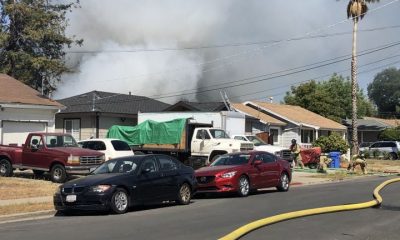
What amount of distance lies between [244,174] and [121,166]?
187 inches

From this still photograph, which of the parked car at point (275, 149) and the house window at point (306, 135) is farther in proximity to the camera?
the house window at point (306, 135)

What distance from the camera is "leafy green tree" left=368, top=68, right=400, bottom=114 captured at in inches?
4784

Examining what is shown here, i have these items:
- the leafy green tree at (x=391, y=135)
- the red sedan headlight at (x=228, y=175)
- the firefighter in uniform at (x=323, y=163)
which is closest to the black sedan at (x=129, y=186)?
the red sedan headlight at (x=228, y=175)

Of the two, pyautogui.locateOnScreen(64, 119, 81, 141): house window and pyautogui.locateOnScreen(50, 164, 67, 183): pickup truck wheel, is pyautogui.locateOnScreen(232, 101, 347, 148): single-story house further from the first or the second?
pyautogui.locateOnScreen(50, 164, 67, 183): pickup truck wheel

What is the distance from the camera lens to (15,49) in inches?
1693

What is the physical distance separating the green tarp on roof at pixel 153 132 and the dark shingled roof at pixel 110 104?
24.1 feet

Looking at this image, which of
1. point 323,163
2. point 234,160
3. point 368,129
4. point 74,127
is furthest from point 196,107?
point 368,129

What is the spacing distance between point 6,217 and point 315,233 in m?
7.11

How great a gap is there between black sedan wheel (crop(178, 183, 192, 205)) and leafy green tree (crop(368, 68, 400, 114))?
4309 inches

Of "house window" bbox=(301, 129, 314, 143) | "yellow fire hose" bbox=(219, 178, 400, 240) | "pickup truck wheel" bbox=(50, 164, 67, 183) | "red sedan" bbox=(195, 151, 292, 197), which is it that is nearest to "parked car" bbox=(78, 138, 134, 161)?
"pickup truck wheel" bbox=(50, 164, 67, 183)

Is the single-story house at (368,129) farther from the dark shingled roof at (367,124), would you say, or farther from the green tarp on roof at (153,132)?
the green tarp on roof at (153,132)

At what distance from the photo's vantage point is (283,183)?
2047cm

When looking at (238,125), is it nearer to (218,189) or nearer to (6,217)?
(218,189)

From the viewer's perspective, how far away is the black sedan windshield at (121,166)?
1501 cm
